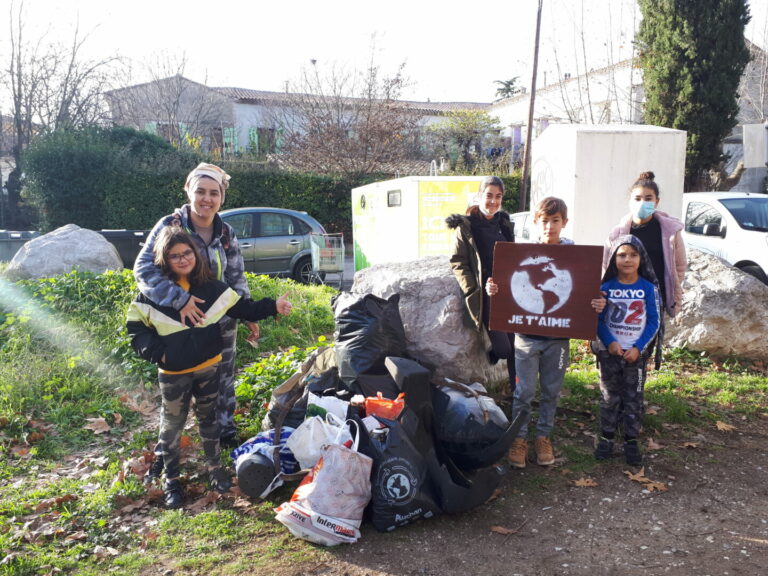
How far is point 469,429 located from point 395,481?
0.71 metres

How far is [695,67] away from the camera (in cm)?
1540

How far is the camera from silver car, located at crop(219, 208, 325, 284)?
39.1 feet

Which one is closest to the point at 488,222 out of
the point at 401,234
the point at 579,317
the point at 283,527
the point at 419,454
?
the point at 579,317

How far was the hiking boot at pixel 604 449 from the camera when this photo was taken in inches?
165

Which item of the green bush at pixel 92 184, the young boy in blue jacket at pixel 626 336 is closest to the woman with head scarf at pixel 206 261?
the young boy in blue jacket at pixel 626 336

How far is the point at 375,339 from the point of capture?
13.7ft

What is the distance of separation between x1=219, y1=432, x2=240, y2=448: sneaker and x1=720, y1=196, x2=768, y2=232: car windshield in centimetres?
854

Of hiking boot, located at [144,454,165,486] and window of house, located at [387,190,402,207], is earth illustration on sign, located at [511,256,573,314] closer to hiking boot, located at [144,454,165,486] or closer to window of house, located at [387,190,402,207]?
hiking boot, located at [144,454,165,486]

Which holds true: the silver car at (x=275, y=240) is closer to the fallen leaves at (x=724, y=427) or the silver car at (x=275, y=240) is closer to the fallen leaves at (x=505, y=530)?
the fallen leaves at (x=724, y=427)

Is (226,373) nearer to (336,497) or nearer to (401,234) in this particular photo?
(336,497)

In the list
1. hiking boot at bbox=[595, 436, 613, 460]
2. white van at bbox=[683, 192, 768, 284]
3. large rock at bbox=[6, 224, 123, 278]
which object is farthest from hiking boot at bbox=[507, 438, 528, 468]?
large rock at bbox=[6, 224, 123, 278]

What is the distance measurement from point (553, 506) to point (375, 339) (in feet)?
5.00

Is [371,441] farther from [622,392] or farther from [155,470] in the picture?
[622,392]

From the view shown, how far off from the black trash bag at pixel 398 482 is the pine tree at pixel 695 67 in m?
15.3
